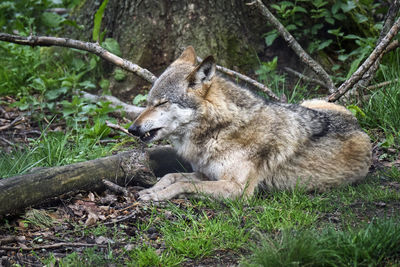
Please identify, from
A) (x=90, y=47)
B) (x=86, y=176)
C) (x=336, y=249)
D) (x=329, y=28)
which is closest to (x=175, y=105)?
(x=86, y=176)

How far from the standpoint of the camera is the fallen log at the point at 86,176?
11.9ft

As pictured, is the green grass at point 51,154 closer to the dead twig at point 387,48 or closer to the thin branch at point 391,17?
the dead twig at point 387,48

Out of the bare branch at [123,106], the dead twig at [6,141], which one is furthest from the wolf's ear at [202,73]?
the dead twig at [6,141]

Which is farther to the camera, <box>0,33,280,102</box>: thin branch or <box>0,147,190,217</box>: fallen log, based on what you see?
<box>0,33,280,102</box>: thin branch

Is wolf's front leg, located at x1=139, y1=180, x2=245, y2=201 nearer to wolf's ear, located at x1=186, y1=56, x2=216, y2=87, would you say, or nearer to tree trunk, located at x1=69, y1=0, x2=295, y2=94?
wolf's ear, located at x1=186, y1=56, x2=216, y2=87

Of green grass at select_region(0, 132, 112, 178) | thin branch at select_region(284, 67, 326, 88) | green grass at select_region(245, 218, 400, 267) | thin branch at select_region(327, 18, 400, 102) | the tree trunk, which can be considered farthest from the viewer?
the tree trunk

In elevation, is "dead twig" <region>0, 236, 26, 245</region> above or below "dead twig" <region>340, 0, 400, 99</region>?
below

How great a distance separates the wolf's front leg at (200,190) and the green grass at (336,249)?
1.52 m

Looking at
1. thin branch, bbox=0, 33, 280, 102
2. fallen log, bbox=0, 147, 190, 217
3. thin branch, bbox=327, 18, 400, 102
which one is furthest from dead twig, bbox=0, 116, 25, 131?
thin branch, bbox=327, 18, 400, 102

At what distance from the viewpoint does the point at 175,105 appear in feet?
15.1

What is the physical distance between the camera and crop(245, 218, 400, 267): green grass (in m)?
2.68

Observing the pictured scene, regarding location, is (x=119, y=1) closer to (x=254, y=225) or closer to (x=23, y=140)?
(x=23, y=140)

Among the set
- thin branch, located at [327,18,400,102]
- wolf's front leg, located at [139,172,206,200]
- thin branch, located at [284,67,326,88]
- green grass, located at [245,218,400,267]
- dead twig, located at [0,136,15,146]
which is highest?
thin branch, located at [327,18,400,102]

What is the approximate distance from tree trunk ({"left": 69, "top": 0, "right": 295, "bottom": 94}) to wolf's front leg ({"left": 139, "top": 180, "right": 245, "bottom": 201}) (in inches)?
132
